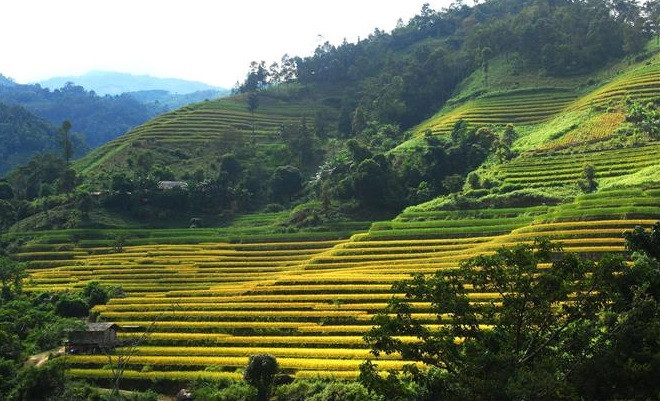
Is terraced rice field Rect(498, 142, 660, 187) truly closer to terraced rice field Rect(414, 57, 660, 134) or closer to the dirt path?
terraced rice field Rect(414, 57, 660, 134)

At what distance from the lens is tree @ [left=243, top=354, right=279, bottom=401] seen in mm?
31591

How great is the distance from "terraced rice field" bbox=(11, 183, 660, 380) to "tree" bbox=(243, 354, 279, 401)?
1.72m

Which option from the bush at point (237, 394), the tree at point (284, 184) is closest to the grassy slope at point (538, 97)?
the tree at point (284, 184)

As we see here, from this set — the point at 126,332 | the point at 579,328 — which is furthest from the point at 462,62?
the point at 579,328

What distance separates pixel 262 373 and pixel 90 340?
14.1 meters

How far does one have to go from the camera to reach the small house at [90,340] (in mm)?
39688

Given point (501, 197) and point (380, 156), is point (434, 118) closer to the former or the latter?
point (380, 156)

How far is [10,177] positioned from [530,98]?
76020 mm

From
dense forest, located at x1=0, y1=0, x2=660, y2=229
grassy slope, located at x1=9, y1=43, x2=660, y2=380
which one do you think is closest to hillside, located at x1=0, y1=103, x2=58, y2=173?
dense forest, located at x1=0, y1=0, x2=660, y2=229

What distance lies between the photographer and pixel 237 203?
261ft

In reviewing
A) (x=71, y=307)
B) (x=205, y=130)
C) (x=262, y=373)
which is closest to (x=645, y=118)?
(x=262, y=373)

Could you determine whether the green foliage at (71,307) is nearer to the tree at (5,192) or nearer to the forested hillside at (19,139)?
the tree at (5,192)

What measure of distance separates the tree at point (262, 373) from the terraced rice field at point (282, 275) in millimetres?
1721

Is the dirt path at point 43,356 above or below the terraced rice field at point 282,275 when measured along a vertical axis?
below
